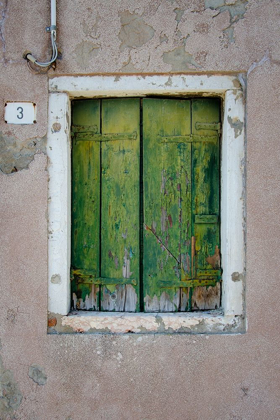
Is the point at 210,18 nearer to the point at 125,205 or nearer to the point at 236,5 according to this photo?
the point at 236,5

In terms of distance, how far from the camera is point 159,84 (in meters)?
2.49

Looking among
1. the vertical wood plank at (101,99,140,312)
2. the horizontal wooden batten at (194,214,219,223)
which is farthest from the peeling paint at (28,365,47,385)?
the horizontal wooden batten at (194,214,219,223)

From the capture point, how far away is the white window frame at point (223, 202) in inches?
97.8

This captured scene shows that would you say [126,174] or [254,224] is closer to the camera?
[254,224]

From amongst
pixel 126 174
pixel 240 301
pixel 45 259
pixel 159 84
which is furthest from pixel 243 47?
pixel 45 259

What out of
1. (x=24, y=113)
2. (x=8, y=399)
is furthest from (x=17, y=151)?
(x=8, y=399)

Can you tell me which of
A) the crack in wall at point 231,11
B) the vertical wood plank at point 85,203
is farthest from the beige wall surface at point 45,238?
the vertical wood plank at point 85,203

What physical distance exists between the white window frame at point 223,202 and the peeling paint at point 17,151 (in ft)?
0.24

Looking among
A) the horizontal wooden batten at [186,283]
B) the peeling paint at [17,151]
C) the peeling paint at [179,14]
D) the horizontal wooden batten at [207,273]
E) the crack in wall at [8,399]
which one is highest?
the peeling paint at [179,14]

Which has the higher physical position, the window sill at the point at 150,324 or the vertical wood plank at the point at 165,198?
the vertical wood plank at the point at 165,198

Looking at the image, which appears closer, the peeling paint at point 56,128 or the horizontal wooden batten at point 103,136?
the peeling paint at point 56,128

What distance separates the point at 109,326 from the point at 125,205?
787 mm

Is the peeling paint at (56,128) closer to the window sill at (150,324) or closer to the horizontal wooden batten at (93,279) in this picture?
the horizontal wooden batten at (93,279)

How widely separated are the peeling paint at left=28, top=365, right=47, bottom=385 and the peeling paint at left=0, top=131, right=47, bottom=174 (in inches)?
49.1
